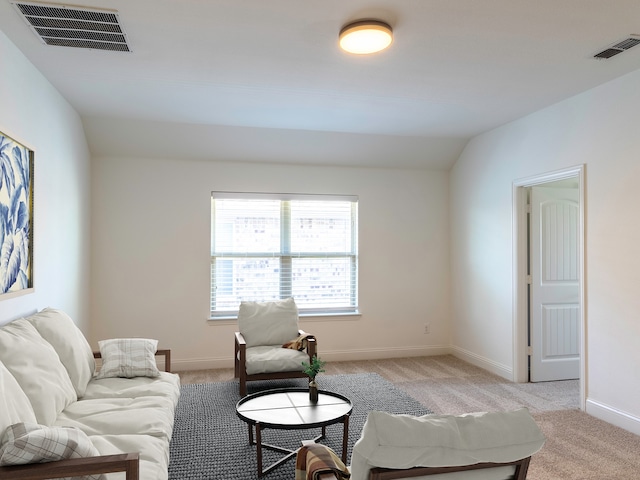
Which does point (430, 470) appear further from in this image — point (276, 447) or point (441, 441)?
point (276, 447)

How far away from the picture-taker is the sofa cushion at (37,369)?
2480mm

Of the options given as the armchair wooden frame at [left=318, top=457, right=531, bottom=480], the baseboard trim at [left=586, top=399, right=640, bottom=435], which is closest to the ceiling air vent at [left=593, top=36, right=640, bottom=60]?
the baseboard trim at [left=586, top=399, right=640, bottom=435]

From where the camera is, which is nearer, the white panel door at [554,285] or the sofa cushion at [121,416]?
the sofa cushion at [121,416]

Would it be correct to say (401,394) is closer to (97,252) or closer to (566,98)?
(566,98)

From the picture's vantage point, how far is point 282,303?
511 cm

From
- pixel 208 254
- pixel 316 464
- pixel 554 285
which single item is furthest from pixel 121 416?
pixel 554 285

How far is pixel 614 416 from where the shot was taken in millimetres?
3824

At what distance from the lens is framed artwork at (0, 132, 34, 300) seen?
3.02 meters

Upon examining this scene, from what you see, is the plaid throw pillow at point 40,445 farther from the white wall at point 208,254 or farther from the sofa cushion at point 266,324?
the white wall at point 208,254

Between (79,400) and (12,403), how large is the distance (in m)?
0.94

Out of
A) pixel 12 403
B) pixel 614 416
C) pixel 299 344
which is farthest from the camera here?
pixel 299 344

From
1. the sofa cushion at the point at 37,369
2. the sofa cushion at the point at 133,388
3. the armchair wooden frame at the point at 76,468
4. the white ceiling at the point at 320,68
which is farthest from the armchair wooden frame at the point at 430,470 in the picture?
the white ceiling at the point at 320,68

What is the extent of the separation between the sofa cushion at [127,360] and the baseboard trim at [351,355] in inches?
77.5

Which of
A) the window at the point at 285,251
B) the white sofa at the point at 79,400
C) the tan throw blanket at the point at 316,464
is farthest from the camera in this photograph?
the window at the point at 285,251
